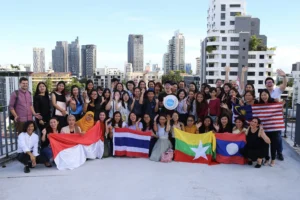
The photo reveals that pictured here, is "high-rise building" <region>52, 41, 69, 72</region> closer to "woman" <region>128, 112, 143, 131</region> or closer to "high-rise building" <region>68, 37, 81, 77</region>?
"high-rise building" <region>68, 37, 81, 77</region>

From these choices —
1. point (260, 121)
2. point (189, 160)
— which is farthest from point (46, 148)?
point (260, 121)

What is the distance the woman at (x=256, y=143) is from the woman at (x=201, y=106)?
125 centimetres

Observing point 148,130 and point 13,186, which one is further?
point 148,130

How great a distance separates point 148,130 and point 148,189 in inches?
76.4

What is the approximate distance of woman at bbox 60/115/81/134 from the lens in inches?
224

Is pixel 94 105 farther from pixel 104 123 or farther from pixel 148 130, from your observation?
pixel 148 130

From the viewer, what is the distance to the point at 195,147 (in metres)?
5.79

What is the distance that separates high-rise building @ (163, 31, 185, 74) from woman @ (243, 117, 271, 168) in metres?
133

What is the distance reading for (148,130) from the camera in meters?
6.18

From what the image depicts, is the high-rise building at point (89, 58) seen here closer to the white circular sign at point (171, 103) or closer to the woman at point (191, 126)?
the white circular sign at point (171, 103)

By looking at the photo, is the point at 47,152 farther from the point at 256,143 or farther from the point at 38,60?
the point at 38,60

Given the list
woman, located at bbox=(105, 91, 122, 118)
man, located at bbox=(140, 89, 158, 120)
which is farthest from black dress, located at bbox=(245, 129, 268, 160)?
woman, located at bbox=(105, 91, 122, 118)

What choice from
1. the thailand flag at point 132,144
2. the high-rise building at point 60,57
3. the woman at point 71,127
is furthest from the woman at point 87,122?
the high-rise building at point 60,57

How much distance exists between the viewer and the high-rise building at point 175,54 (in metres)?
138
